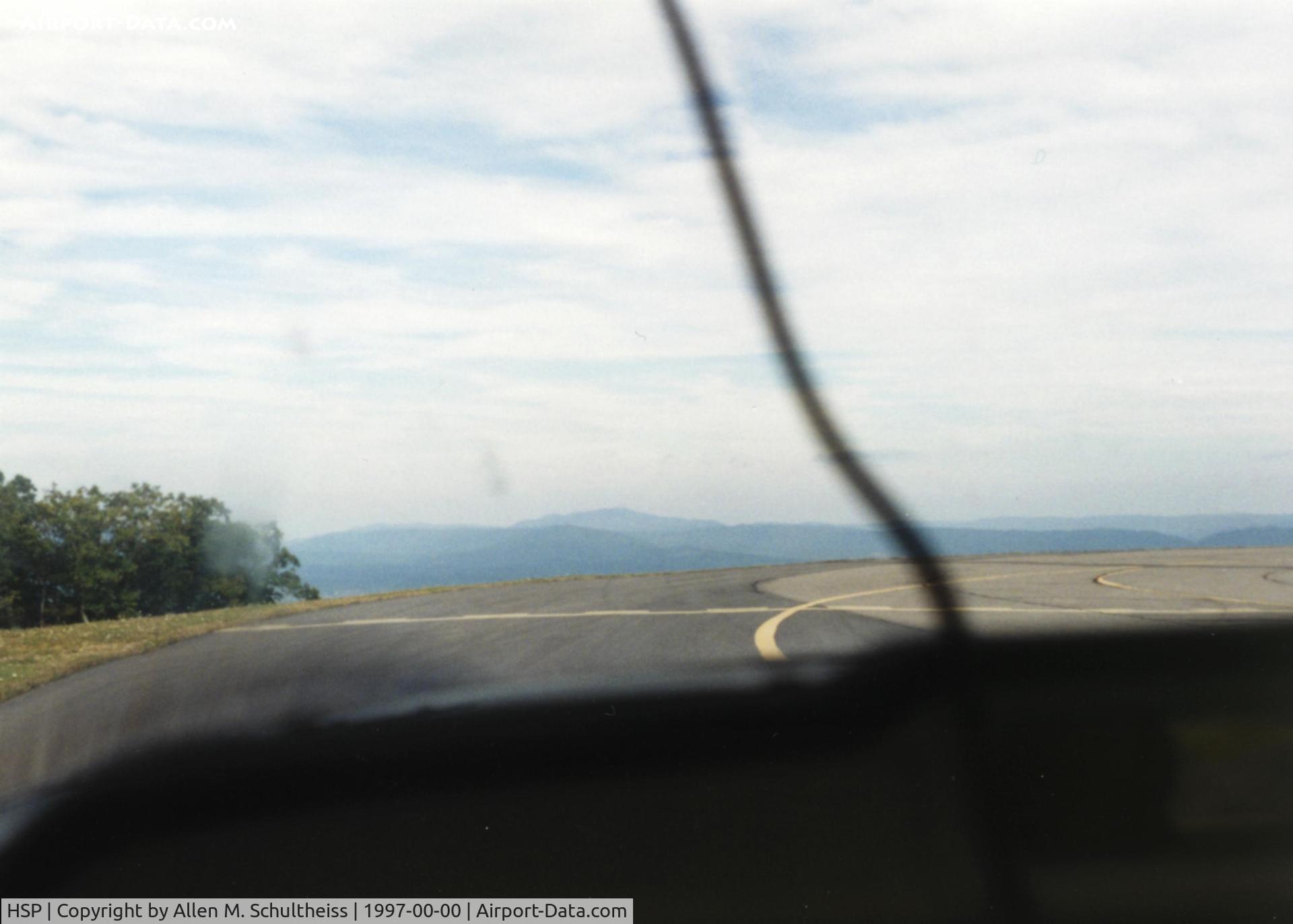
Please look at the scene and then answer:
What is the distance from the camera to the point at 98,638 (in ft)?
24.3

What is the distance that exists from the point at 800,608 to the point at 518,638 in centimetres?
277

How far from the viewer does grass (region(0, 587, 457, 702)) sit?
5.19 meters

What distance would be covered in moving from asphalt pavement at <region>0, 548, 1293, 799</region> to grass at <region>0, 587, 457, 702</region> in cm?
21

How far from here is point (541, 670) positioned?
14.9 ft

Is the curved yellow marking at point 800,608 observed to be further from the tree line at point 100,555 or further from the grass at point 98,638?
the tree line at point 100,555

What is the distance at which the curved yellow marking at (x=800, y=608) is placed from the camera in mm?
5074

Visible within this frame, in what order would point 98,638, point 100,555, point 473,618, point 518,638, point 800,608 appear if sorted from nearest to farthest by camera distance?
point 518,638, point 98,638, point 473,618, point 800,608, point 100,555

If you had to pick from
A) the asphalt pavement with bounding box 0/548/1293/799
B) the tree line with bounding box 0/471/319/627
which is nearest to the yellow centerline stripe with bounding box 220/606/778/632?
the asphalt pavement with bounding box 0/548/1293/799

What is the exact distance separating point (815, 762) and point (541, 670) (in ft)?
6.71

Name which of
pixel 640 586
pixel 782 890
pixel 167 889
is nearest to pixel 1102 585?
pixel 640 586

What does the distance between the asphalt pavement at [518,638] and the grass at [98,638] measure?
0.21 m

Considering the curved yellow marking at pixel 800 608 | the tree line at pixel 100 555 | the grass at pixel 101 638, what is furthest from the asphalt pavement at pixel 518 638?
the tree line at pixel 100 555

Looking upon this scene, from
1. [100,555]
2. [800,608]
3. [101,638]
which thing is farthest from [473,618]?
[100,555]

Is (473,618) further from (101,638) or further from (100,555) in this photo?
(100,555)
